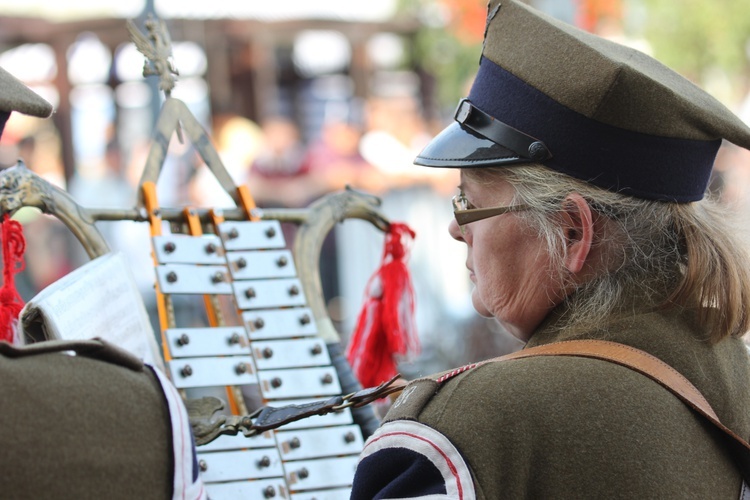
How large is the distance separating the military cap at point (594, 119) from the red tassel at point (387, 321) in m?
0.89

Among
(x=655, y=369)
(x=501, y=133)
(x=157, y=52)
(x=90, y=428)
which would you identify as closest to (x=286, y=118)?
(x=157, y=52)

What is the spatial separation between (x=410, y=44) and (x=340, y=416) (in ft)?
25.5

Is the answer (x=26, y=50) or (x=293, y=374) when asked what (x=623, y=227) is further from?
(x=26, y=50)

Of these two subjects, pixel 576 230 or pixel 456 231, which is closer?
pixel 576 230

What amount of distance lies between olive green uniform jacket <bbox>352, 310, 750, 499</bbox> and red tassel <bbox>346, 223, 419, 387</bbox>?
1049 millimetres

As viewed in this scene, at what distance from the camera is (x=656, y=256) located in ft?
4.74

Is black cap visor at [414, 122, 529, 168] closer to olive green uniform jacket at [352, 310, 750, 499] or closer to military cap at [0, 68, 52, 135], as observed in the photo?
olive green uniform jacket at [352, 310, 750, 499]

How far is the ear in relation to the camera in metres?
1.42

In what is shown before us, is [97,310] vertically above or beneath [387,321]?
above

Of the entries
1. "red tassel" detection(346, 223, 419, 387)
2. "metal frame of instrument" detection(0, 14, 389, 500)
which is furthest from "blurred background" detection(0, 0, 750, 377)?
"metal frame of instrument" detection(0, 14, 389, 500)

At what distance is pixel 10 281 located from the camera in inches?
68.6

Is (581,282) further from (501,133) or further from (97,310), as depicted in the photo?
(97,310)

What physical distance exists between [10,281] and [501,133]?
951 millimetres

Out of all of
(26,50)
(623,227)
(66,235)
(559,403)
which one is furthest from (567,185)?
(26,50)
